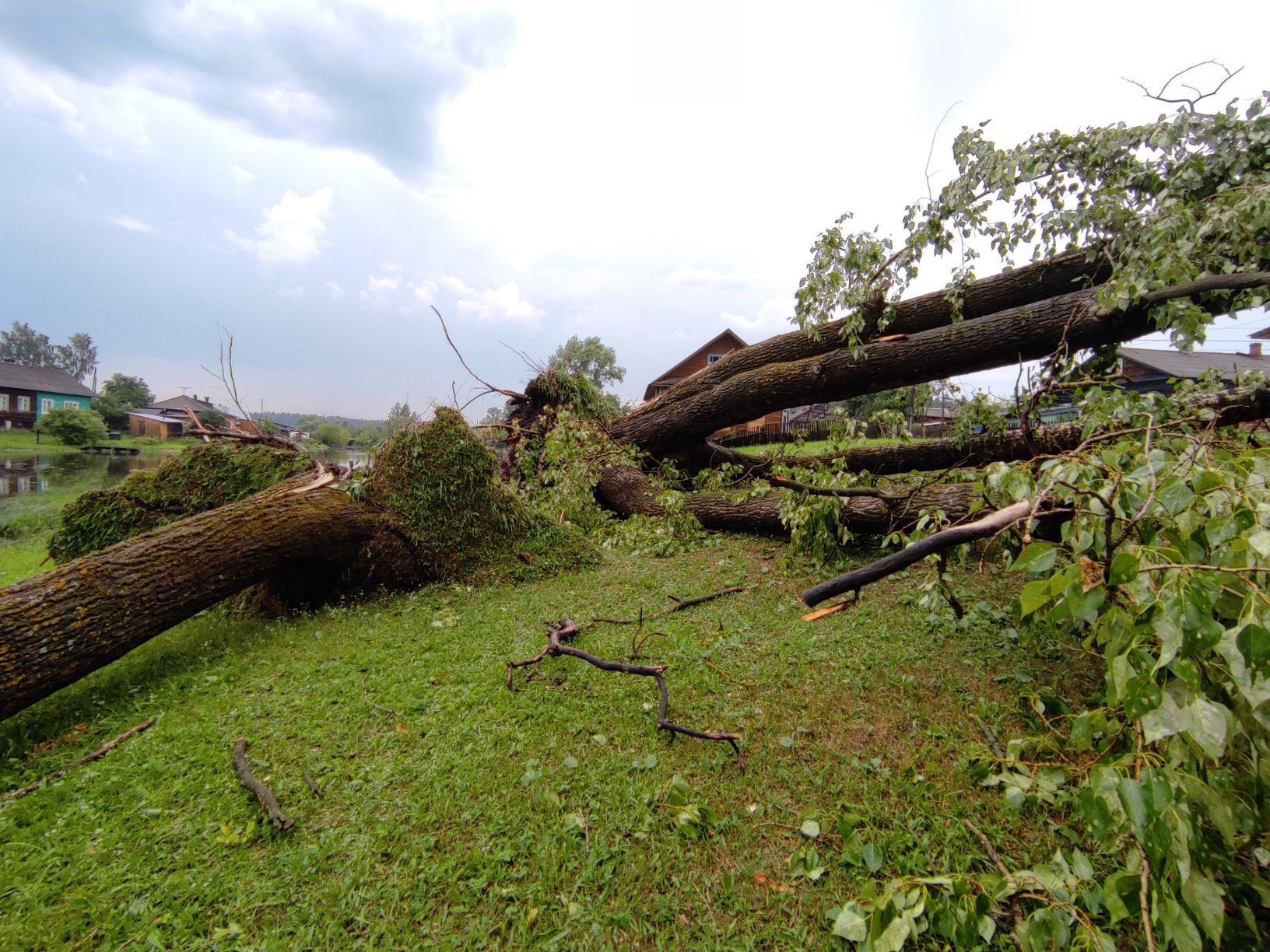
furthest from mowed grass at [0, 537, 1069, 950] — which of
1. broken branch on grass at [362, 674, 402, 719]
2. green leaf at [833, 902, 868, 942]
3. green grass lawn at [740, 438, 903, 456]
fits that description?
green grass lawn at [740, 438, 903, 456]

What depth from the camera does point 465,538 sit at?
14.7 feet

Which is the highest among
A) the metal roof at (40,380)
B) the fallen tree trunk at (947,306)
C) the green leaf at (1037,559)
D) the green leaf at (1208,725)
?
the metal roof at (40,380)

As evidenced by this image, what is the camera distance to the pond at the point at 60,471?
1327cm

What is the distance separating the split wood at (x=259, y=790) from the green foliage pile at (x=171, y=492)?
287cm

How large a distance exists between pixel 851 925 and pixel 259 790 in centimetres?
195

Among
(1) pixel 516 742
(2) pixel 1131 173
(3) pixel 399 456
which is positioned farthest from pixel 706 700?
(2) pixel 1131 173

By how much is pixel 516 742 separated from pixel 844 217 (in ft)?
12.8

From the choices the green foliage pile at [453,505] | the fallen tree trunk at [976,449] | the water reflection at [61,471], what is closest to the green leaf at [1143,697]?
the fallen tree trunk at [976,449]

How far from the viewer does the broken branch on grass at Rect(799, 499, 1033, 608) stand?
120 centimetres

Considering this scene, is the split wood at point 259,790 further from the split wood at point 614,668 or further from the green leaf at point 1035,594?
the green leaf at point 1035,594

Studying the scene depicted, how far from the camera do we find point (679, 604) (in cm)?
358

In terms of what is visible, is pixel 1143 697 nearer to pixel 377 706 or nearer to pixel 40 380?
pixel 377 706

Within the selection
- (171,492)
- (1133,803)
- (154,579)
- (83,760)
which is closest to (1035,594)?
(1133,803)

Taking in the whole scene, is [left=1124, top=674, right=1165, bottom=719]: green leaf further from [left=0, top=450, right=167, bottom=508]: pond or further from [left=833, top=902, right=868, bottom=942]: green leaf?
[left=0, top=450, right=167, bottom=508]: pond
